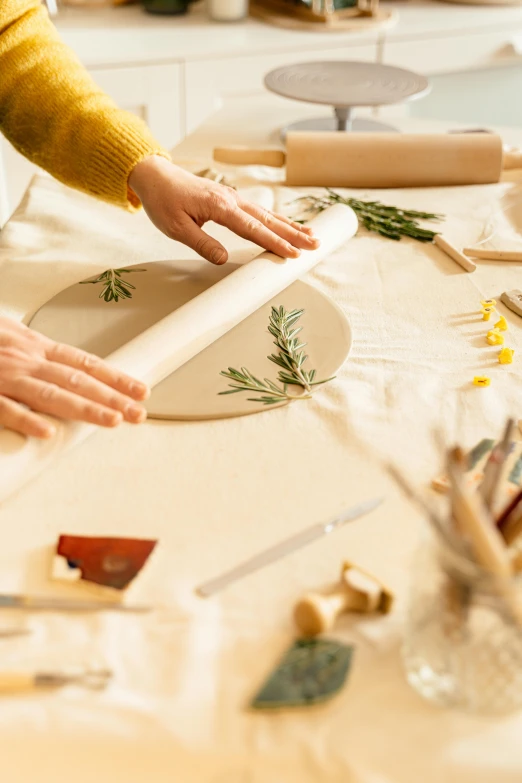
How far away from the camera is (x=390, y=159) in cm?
146

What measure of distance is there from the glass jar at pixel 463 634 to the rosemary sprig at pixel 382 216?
33.6 inches

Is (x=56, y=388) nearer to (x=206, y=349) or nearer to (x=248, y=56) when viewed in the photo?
(x=206, y=349)

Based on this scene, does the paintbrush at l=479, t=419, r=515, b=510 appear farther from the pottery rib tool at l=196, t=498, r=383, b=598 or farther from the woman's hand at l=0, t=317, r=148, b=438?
the woman's hand at l=0, t=317, r=148, b=438

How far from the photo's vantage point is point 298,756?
21.8 inches

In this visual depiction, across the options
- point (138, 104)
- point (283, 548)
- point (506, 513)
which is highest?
point (506, 513)

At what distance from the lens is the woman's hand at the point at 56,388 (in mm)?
792

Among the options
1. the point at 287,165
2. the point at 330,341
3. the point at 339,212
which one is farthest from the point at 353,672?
the point at 287,165

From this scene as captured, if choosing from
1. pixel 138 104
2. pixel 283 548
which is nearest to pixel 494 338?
pixel 283 548

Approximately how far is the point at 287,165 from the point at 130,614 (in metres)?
1.02

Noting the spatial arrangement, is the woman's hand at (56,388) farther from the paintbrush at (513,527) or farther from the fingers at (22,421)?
the paintbrush at (513,527)

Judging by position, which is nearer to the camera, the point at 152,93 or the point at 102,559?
the point at 102,559

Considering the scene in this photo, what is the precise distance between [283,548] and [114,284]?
56cm

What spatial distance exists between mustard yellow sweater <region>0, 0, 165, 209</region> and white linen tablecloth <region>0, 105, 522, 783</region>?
0.51ft

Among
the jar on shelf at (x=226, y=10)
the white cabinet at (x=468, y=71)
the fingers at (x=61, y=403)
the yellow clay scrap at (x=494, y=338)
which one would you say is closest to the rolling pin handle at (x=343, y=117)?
the yellow clay scrap at (x=494, y=338)
